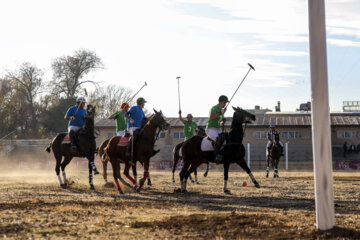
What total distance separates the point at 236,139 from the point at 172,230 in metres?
8.04

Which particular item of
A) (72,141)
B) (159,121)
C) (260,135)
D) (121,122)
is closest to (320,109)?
(159,121)

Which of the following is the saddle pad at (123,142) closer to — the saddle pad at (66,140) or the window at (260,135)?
the saddle pad at (66,140)

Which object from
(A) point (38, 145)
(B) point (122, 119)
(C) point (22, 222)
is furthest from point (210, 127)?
(A) point (38, 145)

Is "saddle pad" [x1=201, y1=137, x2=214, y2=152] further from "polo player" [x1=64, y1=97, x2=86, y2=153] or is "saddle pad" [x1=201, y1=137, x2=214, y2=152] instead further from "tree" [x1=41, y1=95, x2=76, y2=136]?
"tree" [x1=41, y1=95, x2=76, y2=136]

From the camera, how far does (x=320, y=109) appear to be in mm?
8938

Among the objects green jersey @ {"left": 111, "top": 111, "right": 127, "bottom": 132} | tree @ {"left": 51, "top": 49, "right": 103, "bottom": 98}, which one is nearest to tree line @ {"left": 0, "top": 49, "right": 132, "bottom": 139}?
tree @ {"left": 51, "top": 49, "right": 103, "bottom": 98}

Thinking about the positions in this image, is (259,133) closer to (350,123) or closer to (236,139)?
(350,123)

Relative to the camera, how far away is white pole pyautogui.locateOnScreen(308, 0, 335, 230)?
893 centimetres

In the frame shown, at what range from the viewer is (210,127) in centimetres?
1725

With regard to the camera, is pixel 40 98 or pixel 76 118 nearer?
pixel 76 118

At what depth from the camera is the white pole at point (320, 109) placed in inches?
352

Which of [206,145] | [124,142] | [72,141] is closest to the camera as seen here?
[206,145]

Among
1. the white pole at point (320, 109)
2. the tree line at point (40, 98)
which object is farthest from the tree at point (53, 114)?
the white pole at point (320, 109)

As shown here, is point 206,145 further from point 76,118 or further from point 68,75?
point 68,75
